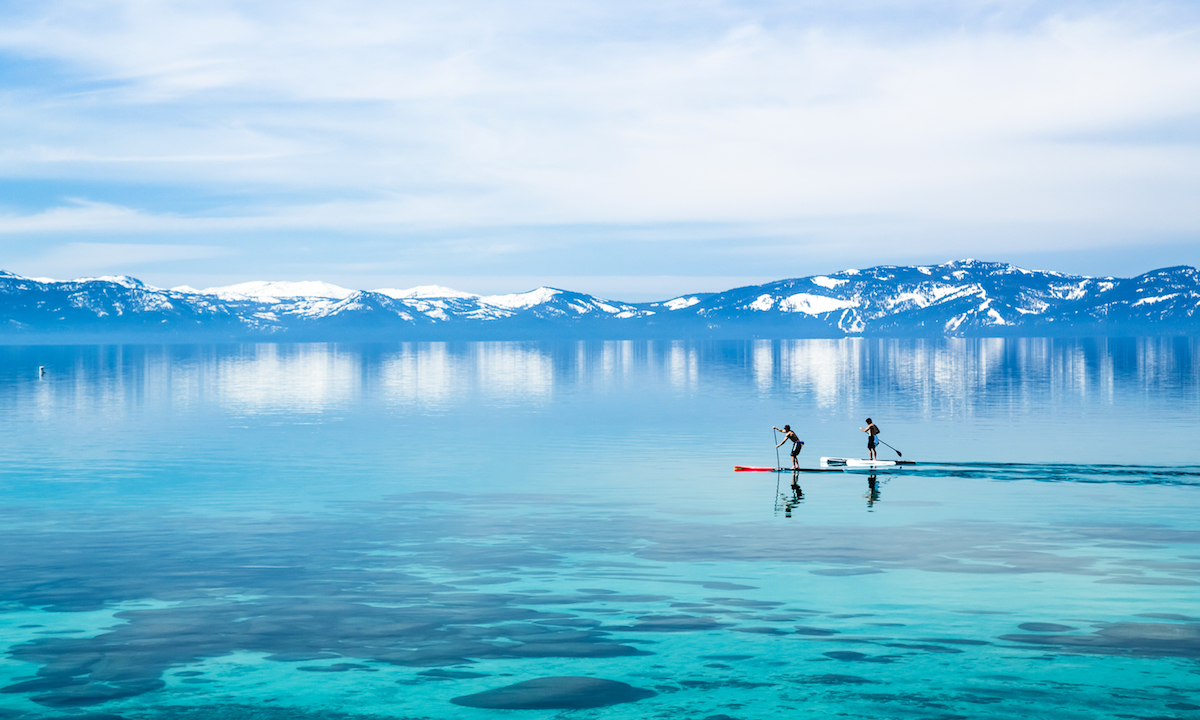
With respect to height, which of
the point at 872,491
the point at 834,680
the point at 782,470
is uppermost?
the point at 782,470

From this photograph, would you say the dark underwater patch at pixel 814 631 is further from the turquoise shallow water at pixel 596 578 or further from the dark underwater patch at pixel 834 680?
the dark underwater patch at pixel 834 680

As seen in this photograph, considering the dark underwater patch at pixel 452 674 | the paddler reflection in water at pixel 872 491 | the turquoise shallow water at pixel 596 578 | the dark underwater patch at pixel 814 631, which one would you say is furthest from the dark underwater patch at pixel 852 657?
the paddler reflection in water at pixel 872 491

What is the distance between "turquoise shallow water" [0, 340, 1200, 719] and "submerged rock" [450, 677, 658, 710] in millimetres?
81

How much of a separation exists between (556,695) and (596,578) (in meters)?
10.5

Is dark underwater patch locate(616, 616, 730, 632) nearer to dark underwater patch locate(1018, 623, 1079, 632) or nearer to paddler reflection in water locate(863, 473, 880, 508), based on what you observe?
dark underwater patch locate(1018, 623, 1079, 632)

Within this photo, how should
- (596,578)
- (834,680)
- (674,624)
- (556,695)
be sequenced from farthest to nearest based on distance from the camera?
1. (596,578)
2. (674,624)
3. (834,680)
4. (556,695)

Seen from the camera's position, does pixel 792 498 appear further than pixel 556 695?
Yes

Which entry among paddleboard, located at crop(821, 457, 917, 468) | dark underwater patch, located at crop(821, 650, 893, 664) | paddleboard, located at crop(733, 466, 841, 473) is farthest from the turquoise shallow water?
paddleboard, located at crop(821, 457, 917, 468)

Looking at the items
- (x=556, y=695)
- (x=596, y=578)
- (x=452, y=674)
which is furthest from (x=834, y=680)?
(x=596, y=578)

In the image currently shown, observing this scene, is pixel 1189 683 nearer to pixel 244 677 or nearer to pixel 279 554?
pixel 244 677

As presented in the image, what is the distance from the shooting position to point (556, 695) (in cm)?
2258

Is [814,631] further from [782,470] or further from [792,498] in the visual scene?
[782,470]

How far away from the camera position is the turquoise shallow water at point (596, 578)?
22.8m

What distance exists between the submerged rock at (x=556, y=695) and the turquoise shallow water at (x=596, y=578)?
0.27 ft
